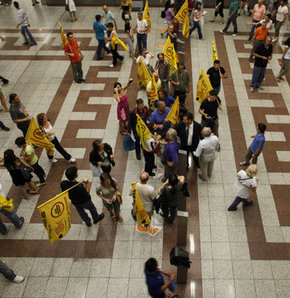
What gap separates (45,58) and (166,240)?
383 inches

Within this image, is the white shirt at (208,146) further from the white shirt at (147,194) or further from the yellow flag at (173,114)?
the white shirt at (147,194)

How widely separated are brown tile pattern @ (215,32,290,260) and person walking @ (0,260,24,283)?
4.57m

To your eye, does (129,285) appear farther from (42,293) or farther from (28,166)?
(28,166)

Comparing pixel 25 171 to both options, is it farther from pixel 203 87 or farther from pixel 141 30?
pixel 141 30

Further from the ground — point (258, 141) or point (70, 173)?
point (70, 173)

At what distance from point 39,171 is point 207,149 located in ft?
13.0

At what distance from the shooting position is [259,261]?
5.93 meters

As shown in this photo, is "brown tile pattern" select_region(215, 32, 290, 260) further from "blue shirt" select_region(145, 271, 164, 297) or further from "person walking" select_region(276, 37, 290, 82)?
"blue shirt" select_region(145, 271, 164, 297)

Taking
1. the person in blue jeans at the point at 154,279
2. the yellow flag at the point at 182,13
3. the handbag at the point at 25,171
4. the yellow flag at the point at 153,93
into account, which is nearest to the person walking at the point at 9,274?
the handbag at the point at 25,171

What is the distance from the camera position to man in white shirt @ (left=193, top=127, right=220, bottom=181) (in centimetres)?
655

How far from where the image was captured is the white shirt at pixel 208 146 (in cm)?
656

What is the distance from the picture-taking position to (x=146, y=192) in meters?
5.66

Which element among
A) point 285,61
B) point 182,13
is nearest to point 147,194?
point 285,61

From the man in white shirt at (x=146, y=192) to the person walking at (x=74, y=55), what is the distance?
A: 6.37 metres
